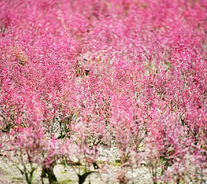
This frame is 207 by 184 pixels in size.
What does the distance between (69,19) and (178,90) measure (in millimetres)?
3564

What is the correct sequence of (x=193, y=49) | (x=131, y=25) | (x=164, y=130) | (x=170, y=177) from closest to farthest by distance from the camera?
(x=170, y=177), (x=164, y=130), (x=193, y=49), (x=131, y=25)

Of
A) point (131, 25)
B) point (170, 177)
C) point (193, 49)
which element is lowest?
point (170, 177)

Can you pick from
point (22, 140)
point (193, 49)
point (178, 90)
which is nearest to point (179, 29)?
point (193, 49)

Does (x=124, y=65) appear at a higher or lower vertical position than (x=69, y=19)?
lower

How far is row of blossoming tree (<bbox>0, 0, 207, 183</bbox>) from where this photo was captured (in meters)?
2.17

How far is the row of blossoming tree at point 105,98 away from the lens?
2.17m

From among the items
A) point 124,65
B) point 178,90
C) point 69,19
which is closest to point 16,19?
point 69,19

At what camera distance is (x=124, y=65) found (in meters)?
3.44

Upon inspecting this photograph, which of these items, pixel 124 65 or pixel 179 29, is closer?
pixel 124 65

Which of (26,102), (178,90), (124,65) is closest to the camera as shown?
(26,102)

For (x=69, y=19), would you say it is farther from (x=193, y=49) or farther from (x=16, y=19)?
(x=193, y=49)

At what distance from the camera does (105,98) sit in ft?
9.48

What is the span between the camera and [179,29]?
4.67 m

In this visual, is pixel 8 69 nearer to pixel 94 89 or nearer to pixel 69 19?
pixel 94 89
